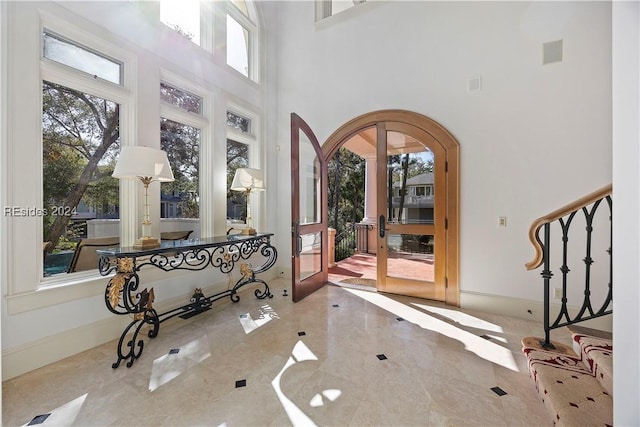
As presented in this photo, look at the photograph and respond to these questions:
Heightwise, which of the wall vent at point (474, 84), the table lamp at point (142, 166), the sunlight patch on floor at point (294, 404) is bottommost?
the sunlight patch on floor at point (294, 404)

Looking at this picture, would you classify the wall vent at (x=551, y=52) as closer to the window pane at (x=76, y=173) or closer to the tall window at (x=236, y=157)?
the tall window at (x=236, y=157)

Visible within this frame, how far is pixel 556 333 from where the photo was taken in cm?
266

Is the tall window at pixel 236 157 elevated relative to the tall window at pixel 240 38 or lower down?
lower down

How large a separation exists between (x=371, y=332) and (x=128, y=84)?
3.55 meters

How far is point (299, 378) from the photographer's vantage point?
Answer: 6.47 ft

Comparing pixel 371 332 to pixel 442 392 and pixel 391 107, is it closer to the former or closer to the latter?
pixel 442 392

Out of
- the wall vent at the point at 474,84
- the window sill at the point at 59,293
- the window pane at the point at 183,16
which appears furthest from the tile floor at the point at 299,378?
the window pane at the point at 183,16

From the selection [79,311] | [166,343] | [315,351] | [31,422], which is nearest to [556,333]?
[315,351]

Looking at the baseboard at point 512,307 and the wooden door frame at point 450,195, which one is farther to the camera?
the wooden door frame at point 450,195

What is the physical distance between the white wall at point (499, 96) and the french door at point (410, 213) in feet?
0.92

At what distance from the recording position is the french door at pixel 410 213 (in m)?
3.47

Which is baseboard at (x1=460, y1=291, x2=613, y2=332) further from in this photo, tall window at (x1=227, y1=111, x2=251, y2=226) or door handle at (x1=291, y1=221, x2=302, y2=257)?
tall window at (x1=227, y1=111, x2=251, y2=226)

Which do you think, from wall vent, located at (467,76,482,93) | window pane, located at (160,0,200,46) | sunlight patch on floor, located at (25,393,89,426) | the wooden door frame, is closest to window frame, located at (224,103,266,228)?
window pane, located at (160,0,200,46)

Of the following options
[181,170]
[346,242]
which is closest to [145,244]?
[181,170]
